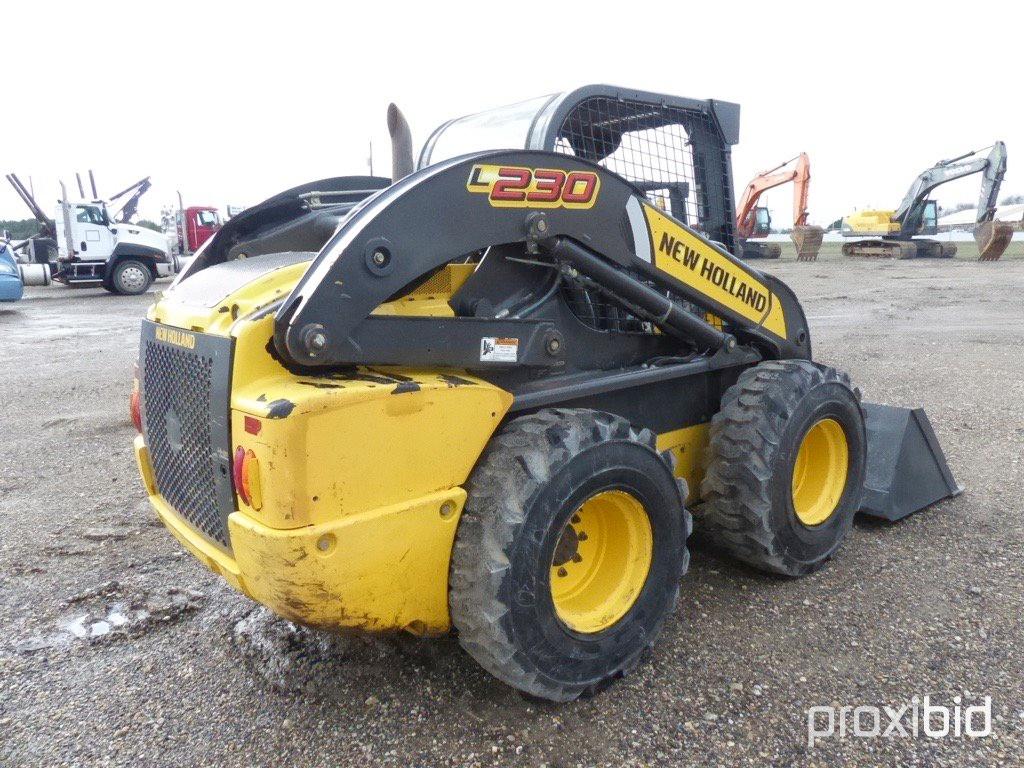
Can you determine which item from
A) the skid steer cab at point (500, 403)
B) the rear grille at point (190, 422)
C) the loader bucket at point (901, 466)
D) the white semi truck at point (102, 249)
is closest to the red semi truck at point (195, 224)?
the white semi truck at point (102, 249)

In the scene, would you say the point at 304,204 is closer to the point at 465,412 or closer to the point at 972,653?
the point at 465,412

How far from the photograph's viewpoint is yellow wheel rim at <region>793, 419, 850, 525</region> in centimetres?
343

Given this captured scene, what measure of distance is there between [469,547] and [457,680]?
0.61 metres

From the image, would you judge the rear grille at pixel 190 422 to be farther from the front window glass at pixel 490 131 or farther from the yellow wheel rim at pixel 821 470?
the yellow wheel rim at pixel 821 470

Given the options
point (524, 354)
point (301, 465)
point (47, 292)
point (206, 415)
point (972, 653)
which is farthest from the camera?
point (47, 292)

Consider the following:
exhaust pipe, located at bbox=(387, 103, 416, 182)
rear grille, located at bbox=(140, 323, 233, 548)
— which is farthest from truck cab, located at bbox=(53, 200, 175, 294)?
exhaust pipe, located at bbox=(387, 103, 416, 182)

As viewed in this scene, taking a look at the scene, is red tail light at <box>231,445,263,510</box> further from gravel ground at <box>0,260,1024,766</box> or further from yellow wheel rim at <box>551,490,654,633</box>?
yellow wheel rim at <box>551,490,654,633</box>

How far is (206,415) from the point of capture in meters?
2.33

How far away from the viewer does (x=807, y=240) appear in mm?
26453

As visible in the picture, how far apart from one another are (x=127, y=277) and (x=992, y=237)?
24.8 meters

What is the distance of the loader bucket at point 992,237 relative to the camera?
2416 cm

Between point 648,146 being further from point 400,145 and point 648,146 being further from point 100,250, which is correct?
point 100,250

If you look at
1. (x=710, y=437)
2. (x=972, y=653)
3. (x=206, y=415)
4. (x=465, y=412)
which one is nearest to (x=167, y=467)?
(x=206, y=415)

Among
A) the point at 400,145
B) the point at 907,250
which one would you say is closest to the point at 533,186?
the point at 400,145
